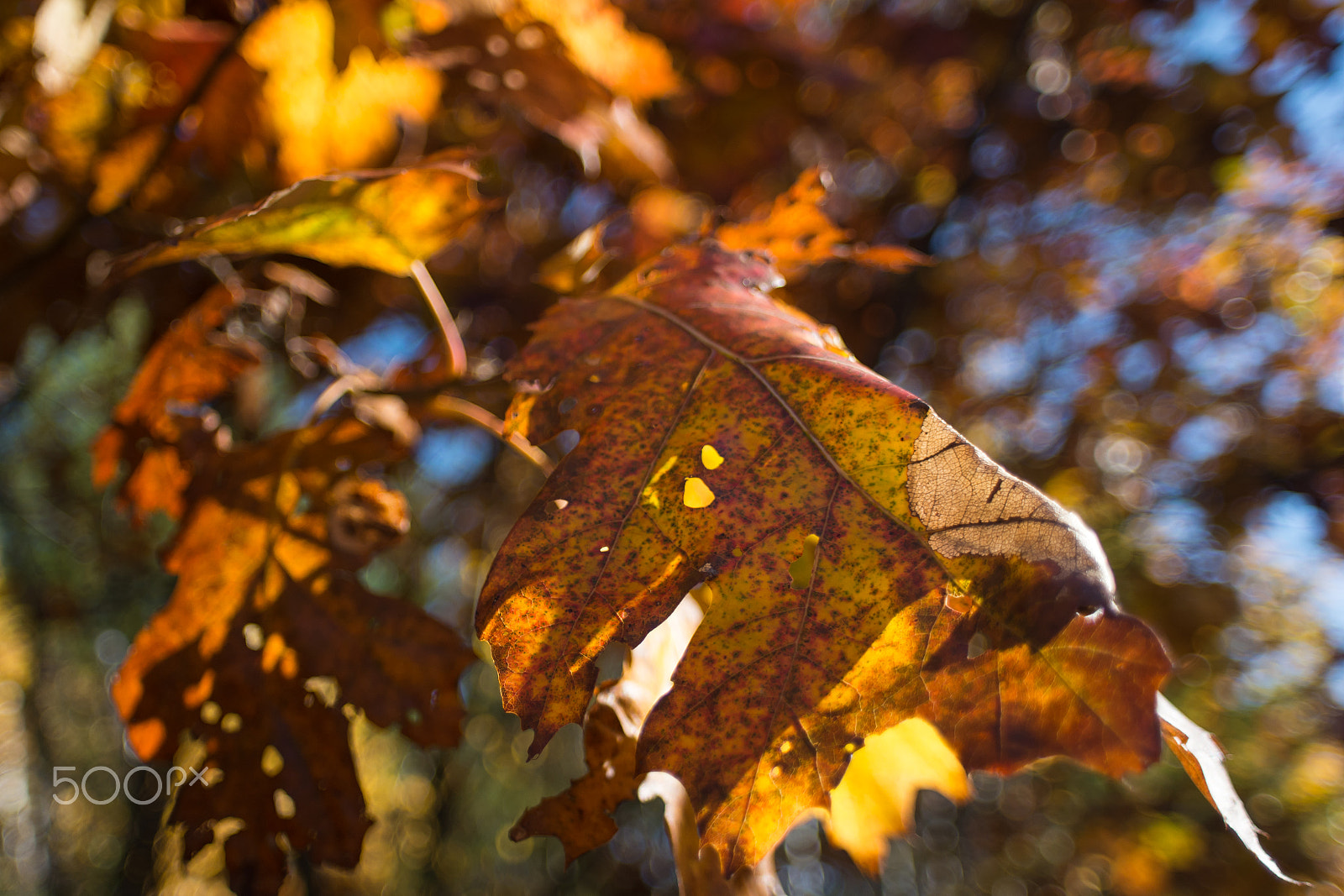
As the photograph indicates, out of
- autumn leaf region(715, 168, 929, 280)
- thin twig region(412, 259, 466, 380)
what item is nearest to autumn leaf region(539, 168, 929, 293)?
autumn leaf region(715, 168, 929, 280)

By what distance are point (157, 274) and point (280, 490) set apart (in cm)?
116

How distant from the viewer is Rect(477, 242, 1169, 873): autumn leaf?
0.48 m

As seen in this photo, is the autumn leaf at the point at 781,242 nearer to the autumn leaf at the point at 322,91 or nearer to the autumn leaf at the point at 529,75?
the autumn leaf at the point at 529,75

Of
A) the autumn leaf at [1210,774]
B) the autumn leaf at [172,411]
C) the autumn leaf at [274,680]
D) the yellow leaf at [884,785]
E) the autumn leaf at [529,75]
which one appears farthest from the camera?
the autumn leaf at [529,75]

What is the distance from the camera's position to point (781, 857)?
5.05 metres

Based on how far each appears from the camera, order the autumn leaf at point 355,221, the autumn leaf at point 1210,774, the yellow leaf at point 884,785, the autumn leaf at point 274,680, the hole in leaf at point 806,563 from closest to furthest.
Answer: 1. the autumn leaf at point 1210,774
2. the hole in leaf at point 806,563
3. the autumn leaf at point 355,221
4. the yellow leaf at point 884,785
5. the autumn leaf at point 274,680

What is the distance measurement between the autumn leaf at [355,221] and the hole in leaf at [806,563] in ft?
1.71

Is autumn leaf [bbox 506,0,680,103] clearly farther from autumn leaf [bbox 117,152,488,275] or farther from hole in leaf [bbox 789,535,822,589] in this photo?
hole in leaf [bbox 789,535,822,589]


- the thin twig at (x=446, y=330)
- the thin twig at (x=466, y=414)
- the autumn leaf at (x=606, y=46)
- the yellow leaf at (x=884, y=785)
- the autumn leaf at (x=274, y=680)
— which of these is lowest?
the autumn leaf at (x=274, y=680)

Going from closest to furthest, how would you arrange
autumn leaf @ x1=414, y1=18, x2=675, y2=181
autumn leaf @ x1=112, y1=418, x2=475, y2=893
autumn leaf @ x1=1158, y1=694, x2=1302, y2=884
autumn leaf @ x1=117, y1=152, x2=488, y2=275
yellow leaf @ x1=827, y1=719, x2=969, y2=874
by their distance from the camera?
autumn leaf @ x1=1158, y1=694, x2=1302, y2=884, autumn leaf @ x1=117, y1=152, x2=488, y2=275, yellow leaf @ x1=827, y1=719, x2=969, y2=874, autumn leaf @ x1=112, y1=418, x2=475, y2=893, autumn leaf @ x1=414, y1=18, x2=675, y2=181

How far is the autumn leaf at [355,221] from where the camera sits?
2.17 ft

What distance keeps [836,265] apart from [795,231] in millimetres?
1943

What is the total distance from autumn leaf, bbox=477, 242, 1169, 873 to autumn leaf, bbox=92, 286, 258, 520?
2.50 feet

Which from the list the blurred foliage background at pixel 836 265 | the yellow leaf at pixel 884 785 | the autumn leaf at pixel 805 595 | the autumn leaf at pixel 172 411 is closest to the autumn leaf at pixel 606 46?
the blurred foliage background at pixel 836 265
